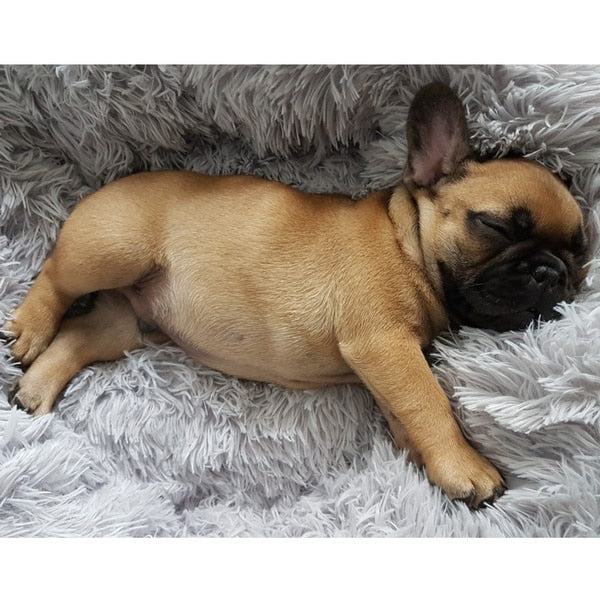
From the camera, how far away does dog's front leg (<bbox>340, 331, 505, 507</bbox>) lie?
58.2 inches

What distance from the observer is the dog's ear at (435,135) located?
1.52 metres

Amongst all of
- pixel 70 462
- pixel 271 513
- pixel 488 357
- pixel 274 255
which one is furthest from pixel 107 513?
pixel 488 357

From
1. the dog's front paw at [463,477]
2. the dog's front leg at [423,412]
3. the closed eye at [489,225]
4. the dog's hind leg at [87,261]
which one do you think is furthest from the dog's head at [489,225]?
the dog's hind leg at [87,261]

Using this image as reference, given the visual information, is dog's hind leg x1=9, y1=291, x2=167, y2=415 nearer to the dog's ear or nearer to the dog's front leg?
the dog's front leg

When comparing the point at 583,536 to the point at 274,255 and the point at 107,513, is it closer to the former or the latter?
the point at 274,255

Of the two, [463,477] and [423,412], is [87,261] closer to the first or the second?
[423,412]

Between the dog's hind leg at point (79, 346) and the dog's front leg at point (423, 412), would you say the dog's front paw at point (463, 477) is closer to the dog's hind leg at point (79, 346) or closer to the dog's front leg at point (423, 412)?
the dog's front leg at point (423, 412)

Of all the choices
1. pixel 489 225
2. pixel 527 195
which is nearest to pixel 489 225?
pixel 489 225

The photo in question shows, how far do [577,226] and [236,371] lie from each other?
872 millimetres

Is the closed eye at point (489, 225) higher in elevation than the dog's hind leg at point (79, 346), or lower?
higher

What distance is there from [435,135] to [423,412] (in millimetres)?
632

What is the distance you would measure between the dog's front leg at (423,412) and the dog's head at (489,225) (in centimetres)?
19

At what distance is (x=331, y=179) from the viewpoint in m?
1.79

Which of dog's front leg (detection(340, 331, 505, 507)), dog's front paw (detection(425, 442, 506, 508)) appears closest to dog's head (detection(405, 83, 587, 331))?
dog's front leg (detection(340, 331, 505, 507))
